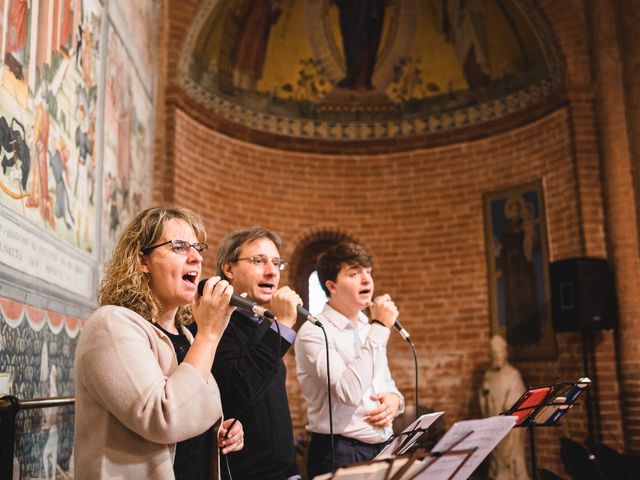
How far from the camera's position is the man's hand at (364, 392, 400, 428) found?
11.1 ft

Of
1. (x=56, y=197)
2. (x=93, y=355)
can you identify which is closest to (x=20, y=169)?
(x=56, y=197)

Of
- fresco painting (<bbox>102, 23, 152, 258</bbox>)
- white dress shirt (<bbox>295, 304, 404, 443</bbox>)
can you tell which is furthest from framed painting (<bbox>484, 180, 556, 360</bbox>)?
white dress shirt (<bbox>295, 304, 404, 443</bbox>)

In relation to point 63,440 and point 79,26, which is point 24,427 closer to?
point 63,440

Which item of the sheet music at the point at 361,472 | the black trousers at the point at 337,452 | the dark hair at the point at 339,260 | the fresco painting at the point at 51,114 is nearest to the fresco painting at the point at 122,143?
the fresco painting at the point at 51,114

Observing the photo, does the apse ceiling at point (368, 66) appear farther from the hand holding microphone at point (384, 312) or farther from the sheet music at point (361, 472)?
the sheet music at point (361, 472)

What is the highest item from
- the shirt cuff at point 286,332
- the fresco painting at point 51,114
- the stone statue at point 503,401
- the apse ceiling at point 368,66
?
the apse ceiling at point 368,66

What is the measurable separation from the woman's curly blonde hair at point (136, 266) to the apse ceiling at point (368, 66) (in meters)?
6.42

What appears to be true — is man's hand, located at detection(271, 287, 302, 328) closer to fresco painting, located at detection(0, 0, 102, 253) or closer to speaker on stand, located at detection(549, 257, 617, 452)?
fresco painting, located at detection(0, 0, 102, 253)

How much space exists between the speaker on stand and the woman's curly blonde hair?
5619mm

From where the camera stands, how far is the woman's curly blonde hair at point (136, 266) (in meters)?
2.09

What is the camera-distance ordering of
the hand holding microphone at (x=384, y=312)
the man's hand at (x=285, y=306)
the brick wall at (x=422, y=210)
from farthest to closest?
the brick wall at (x=422, y=210), the hand holding microphone at (x=384, y=312), the man's hand at (x=285, y=306)

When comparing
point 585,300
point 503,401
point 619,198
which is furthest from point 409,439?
point 619,198

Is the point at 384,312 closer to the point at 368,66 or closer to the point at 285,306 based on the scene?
the point at 285,306

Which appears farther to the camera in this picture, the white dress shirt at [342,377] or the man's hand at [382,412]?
the man's hand at [382,412]
